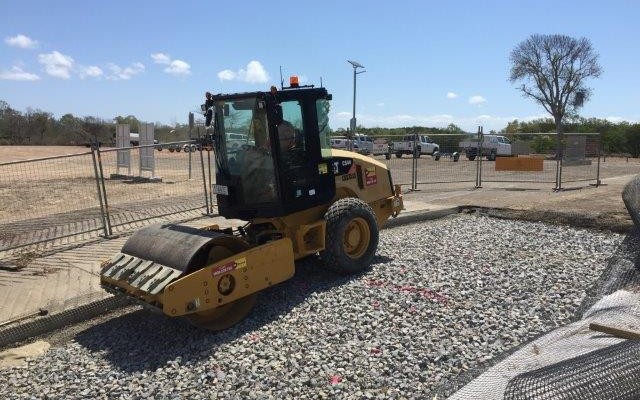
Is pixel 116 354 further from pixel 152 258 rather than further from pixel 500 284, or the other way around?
pixel 500 284

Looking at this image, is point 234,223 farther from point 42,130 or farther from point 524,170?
point 42,130

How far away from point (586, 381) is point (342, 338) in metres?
2.38

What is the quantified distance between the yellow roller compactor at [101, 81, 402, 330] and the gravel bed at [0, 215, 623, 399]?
43cm

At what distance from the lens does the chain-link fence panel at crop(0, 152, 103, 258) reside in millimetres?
9219

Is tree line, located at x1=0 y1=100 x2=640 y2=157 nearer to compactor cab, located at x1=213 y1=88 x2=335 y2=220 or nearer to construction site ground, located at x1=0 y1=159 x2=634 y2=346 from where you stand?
construction site ground, located at x1=0 y1=159 x2=634 y2=346

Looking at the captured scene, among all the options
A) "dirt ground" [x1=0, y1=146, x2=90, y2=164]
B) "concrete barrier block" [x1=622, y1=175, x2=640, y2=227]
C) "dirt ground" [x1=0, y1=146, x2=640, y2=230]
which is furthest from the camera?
"dirt ground" [x1=0, y1=146, x2=90, y2=164]

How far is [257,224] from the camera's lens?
269 inches

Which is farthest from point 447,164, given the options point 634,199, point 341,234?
point 341,234

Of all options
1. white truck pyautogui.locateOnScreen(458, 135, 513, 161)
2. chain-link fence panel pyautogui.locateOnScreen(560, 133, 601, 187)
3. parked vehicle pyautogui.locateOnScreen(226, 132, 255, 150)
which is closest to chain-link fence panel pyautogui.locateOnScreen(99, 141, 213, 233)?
parked vehicle pyautogui.locateOnScreen(226, 132, 255, 150)

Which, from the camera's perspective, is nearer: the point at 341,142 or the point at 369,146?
the point at 341,142

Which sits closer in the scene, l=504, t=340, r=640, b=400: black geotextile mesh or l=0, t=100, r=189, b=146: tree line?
l=504, t=340, r=640, b=400: black geotextile mesh

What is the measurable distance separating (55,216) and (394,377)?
945 cm

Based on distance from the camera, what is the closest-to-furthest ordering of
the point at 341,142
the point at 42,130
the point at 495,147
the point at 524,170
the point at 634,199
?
the point at 634,199
the point at 524,170
the point at 341,142
the point at 495,147
the point at 42,130

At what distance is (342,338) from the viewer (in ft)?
16.8
